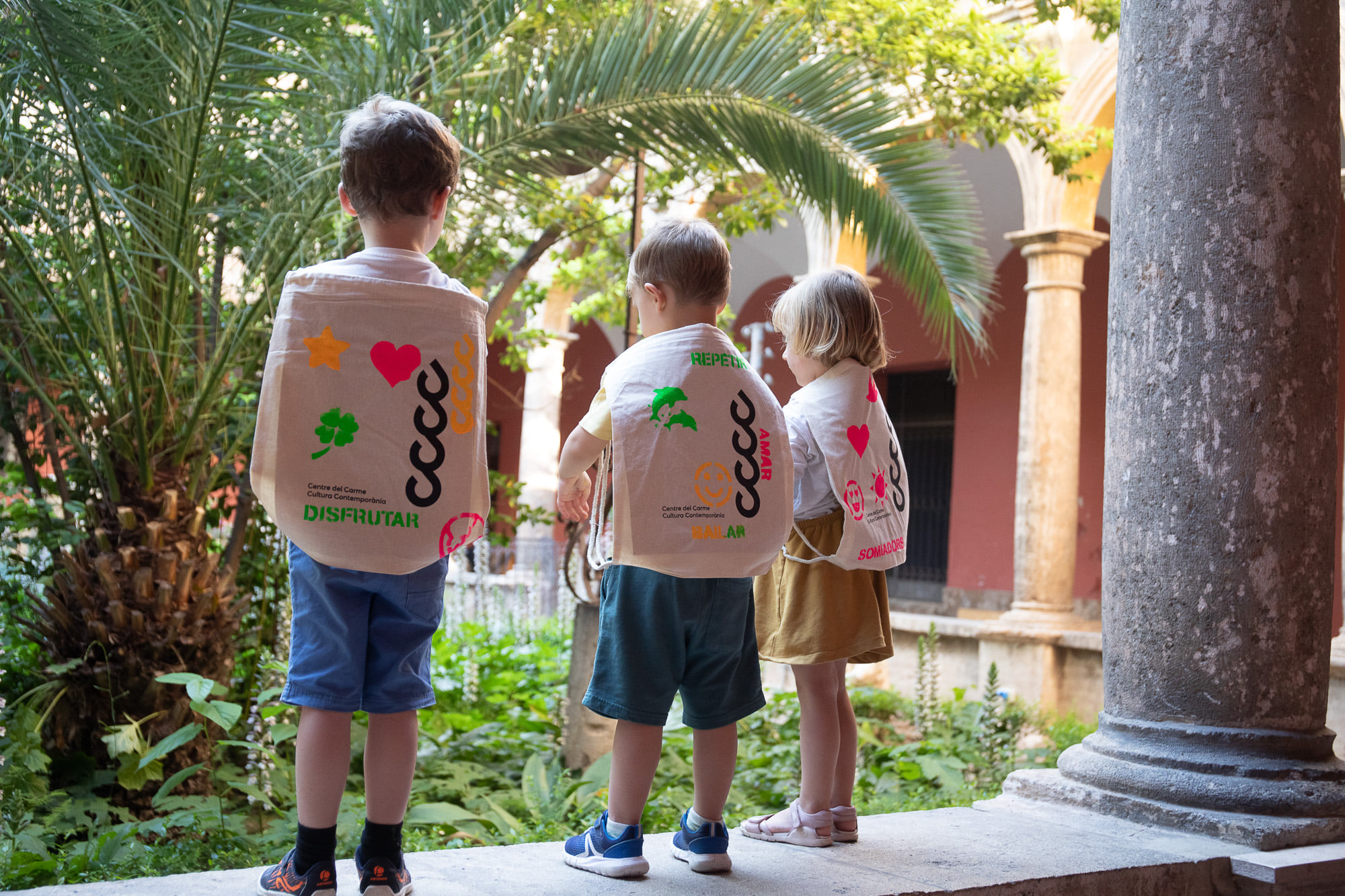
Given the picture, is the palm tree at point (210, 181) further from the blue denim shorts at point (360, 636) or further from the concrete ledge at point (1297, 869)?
the concrete ledge at point (1297, 869)

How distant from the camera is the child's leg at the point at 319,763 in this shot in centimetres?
173

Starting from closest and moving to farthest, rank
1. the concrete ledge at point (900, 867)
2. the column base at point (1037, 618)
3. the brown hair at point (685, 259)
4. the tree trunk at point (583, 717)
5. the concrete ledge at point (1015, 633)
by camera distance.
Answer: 1. the concrete ledge at point (900, 867)
2. the brown hair at point (685, 259)
3. the tree trunk at point (583, 717)
4. the concrete ledge at point (1015, 633)
5. the column base at point (1037, 618)

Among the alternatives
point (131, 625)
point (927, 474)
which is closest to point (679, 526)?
point (131, 625)

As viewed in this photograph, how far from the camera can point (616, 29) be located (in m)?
4.11

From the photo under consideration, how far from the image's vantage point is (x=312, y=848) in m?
1.75

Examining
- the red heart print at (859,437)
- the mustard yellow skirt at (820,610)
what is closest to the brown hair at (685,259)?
the red heart print at (859,437)

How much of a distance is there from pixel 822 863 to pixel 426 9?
2.83 m

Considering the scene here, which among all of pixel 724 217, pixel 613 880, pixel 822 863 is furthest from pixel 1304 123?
pixel 724 217

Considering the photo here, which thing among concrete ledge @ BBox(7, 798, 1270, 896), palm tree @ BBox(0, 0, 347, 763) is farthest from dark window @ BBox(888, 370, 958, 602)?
concrete ledge @ BBox(7, 798, 1270, 896)

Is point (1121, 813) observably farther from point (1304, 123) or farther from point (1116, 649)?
point (1304, 123)

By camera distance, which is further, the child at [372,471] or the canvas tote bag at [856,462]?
the canvas tote bag at [856,462]

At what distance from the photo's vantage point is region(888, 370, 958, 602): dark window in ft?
39.2

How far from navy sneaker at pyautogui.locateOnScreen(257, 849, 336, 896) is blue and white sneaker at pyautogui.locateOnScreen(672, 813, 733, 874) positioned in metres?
0.64

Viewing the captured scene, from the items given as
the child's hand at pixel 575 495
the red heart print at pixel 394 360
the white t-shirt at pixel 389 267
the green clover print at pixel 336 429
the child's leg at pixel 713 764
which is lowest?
the child's leg at pixel 713 764
